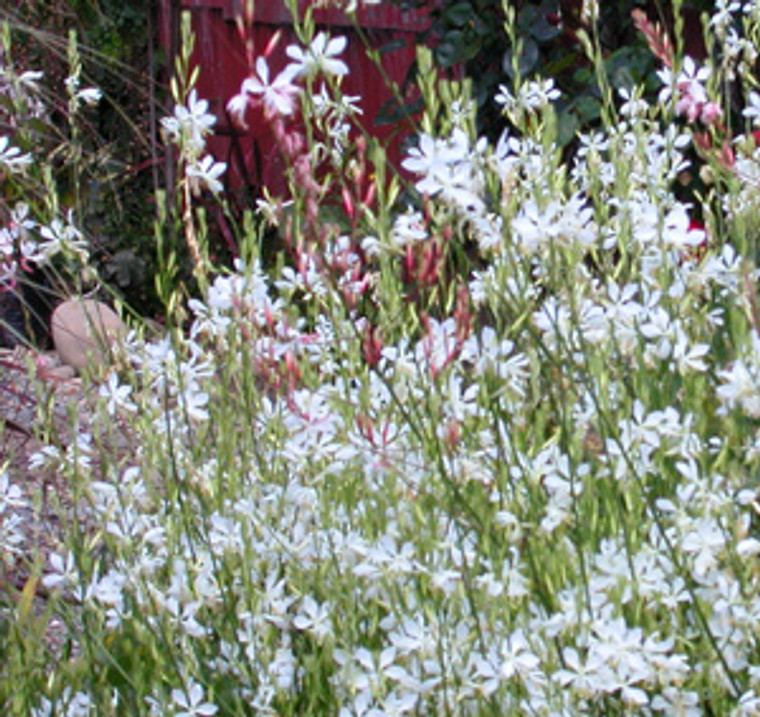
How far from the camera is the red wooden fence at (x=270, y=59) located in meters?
6.00

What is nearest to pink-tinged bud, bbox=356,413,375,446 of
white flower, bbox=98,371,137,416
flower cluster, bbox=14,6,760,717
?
flower cluster, bbox=14,6,760,717

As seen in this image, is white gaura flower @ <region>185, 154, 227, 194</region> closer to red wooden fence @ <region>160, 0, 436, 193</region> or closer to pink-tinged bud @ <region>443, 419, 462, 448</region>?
pink-tinged bud @ <region>443, 419, 462, 448</region>

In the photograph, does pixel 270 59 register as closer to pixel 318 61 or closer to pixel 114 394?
pixel 114 394

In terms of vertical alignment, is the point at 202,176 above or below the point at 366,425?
above

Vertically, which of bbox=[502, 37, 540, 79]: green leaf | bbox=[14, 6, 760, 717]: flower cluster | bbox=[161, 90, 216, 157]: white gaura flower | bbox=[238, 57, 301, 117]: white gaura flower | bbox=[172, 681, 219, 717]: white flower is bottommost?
bbox=[172, 681, 219, 717]: white flower

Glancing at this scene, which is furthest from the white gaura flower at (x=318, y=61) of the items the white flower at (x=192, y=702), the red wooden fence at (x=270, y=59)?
the red wooden fence at (x=270, y=59)

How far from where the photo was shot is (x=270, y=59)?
22.0ft

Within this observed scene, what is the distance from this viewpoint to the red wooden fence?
6.00 m

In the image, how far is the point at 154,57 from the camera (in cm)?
665

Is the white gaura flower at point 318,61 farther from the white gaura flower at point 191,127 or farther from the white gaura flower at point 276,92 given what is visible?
the white gaura flower at point 191,127

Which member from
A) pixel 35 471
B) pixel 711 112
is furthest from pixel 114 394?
pixel 35 471

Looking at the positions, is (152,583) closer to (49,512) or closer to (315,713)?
(315,713)

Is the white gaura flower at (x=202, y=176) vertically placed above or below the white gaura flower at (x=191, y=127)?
below

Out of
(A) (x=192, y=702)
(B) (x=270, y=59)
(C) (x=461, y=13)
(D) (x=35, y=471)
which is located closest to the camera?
(A) (x=192, y=702)
